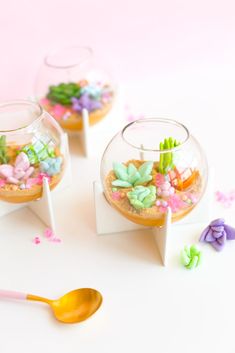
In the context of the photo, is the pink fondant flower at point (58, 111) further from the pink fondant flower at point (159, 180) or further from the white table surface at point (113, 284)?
the pink fondant flower at point (159, 180)

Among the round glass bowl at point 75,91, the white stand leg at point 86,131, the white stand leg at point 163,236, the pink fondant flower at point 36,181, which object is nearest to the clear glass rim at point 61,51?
the round glass bowl at point 75,91

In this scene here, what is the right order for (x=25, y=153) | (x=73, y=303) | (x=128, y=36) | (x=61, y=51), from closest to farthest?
(x=73, y=303), (x=25, y=153), (x=61, y=51), (x=128, y=36)

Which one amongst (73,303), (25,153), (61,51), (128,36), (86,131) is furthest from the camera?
(128,36)

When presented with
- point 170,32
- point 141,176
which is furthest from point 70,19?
point 141,176

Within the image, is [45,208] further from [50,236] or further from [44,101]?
[44,101]

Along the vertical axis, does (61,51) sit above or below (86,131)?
above

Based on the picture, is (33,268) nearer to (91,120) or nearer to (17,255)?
(17,255)

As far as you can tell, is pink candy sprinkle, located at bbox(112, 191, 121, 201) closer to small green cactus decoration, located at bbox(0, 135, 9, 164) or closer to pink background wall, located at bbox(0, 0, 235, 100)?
small green cactus decoration, located at bbox(0, 135, 9, 164)

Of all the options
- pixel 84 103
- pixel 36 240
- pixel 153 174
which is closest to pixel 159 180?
pixel 153 174
